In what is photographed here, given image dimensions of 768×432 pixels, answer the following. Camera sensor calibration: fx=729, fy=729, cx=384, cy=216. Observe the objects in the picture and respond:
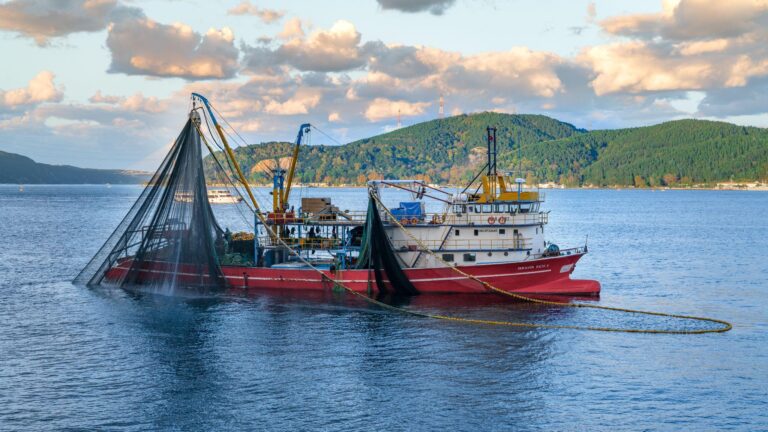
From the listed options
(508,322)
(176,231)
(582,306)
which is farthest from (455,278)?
(176,231)

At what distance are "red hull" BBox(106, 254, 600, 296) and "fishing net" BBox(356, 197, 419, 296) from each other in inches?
36.8

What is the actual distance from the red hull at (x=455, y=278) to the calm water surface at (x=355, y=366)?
1818 millimetres

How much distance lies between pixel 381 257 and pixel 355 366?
17569 mm

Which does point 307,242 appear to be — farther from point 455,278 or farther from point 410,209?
point 455,278

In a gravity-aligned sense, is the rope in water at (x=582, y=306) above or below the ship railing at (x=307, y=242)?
below

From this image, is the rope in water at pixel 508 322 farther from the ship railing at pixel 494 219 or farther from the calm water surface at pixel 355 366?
the ship railing at pixel 494 219

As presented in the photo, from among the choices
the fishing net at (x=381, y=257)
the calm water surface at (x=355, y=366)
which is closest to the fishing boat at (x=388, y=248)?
the fishing net at (x=381, y=257)

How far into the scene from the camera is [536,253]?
54.8 metres

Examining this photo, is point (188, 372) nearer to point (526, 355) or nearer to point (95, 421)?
→ point (95, 421)

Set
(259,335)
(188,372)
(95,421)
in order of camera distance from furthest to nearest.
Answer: (259,335)
(188,372)
(95,421)

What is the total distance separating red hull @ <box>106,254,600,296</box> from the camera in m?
53.3

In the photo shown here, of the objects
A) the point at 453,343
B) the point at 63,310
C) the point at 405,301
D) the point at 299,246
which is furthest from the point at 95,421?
the point at 299,246

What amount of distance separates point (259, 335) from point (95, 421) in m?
14.4

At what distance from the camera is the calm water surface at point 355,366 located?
96.7 ft
